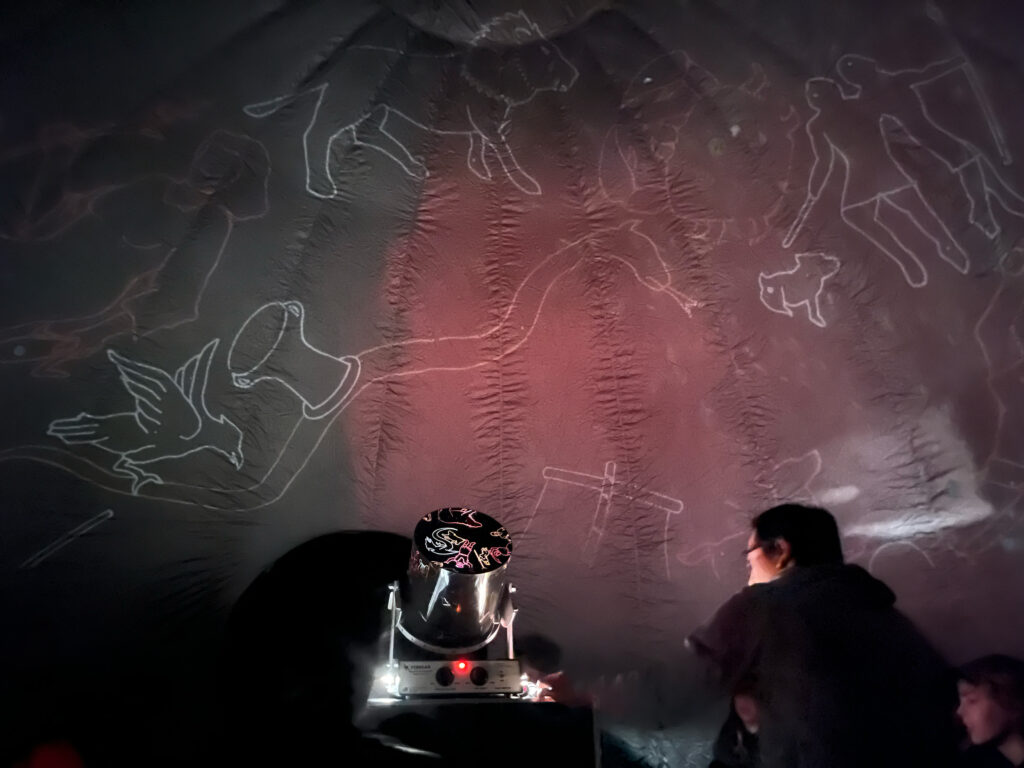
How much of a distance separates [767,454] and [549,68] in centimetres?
89

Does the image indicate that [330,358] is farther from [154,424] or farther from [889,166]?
[889,166]

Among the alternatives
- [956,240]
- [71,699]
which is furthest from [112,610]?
[956,240]

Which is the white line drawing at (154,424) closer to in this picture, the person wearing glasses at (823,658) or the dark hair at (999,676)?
the person wearing glasses at (823,658)

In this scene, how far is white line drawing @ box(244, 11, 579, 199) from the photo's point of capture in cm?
153

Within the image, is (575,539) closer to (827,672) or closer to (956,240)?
(827,672)

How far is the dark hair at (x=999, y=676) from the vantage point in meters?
1.55

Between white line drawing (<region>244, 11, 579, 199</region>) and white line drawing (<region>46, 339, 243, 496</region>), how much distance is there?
1.44ft

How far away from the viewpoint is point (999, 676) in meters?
1.56

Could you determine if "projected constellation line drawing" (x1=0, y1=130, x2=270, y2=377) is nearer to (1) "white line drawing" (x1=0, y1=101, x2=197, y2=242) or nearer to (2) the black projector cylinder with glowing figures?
(1) "white line drawing" (x1=0, y1=101, x2=197, y2=242)

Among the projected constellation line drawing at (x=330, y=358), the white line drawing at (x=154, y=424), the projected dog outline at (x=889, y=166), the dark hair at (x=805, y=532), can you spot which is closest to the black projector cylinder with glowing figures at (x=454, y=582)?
the projected constellation line drawing at (x=330, y=358)

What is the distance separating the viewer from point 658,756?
1598 mm

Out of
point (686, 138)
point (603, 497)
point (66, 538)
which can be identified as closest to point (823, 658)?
point (603, 497)

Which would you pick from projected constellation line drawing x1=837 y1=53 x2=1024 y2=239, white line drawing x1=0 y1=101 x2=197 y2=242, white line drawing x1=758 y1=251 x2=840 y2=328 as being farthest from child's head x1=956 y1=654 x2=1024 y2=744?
Result: white line drawing x1=0 y1=101 x2=197 y2=242

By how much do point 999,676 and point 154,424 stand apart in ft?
5.52
